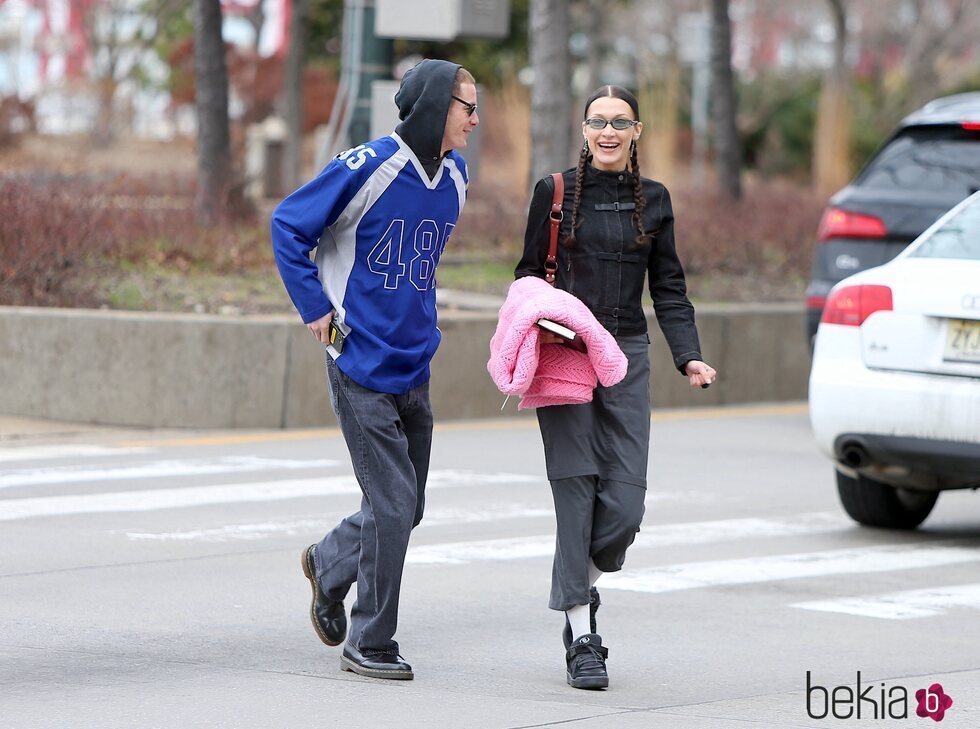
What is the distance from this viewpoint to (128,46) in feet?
133

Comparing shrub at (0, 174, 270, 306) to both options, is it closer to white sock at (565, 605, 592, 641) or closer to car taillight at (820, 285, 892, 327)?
car taillight at (820, 285, 892, 327)

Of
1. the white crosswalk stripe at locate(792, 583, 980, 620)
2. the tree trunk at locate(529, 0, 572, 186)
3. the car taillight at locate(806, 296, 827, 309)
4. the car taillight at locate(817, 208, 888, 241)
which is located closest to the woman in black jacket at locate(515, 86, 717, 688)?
the white crosswalk stripe at locate(792, 583, 980, 620)

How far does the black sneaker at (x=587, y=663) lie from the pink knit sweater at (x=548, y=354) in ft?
2.41

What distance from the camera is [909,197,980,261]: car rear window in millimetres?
8539

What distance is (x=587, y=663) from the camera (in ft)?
19.3

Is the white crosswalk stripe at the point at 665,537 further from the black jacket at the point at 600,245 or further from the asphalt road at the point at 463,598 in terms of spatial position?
the black jacket at the point at 600,245

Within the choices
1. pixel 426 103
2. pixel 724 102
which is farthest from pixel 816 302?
pixel 724 102

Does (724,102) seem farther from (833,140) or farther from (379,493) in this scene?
(379,493)

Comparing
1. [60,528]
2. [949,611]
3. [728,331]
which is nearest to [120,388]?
[60,528]

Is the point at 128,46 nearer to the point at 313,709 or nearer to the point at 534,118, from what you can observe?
the point at 534,118

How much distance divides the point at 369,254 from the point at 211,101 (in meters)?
11.8

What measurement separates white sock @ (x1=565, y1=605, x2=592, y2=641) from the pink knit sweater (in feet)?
2.07

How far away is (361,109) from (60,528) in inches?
277

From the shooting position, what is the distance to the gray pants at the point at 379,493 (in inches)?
230
